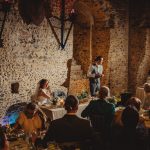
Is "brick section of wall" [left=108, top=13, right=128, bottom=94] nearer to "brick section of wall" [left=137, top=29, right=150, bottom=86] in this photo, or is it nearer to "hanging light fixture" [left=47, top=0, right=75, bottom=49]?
"brick section of wall" [left=137, top=29, right=150, bottom=86]

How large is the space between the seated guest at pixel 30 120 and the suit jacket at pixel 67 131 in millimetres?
1810

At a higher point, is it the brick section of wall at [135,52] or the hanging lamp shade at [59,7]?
the hanging lamp shade at [59,7]

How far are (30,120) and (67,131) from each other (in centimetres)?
203

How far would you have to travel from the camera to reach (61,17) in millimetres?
11055

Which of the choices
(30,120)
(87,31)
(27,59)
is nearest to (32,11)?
(27,59)

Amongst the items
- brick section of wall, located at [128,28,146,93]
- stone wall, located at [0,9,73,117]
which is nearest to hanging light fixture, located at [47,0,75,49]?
stone wall, located at [0,9,73,117]

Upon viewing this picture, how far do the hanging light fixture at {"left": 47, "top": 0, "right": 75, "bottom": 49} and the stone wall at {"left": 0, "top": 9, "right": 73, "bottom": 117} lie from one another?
195 mm

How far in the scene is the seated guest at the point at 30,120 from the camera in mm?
6453

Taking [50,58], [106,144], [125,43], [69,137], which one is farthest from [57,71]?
[69,137]

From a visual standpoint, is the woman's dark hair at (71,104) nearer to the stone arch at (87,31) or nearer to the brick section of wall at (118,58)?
the stone arch at (87,31)

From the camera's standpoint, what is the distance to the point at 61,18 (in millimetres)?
11055

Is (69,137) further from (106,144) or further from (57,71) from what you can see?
(57,71)

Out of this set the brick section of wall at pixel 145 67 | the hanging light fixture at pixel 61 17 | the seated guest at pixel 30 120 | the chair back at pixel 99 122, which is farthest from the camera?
the brick section of wall at pixel 145 67

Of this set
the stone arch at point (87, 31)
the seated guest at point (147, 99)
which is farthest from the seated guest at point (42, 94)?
the stone arch at point (87, 31)
